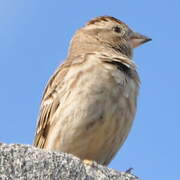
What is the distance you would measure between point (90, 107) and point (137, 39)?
2.79 m

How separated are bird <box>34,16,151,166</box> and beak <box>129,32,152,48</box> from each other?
1435 mm

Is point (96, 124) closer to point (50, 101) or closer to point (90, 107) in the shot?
point (90, 107)

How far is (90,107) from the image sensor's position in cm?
641

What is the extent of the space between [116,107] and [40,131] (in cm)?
124

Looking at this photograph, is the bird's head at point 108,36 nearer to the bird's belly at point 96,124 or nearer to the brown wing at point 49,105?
the brown wing at point 49,105

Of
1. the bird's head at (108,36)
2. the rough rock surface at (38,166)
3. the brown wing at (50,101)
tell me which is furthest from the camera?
the bird's head at (108,36)

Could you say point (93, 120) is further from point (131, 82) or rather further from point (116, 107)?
point (131, 82)

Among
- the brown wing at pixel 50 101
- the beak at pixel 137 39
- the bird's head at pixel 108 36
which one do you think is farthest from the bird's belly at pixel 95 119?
the beak at pixel 137 39

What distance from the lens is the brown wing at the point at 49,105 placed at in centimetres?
707

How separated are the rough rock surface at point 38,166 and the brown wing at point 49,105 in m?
3.23

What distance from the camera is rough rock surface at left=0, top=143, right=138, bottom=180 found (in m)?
3.45


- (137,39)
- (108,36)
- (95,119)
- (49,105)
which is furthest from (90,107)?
(137,39)

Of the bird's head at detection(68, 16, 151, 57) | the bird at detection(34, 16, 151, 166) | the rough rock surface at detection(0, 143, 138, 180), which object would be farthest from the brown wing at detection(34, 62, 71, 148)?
the rough rock surface at detection(0, 143, 138, 180)

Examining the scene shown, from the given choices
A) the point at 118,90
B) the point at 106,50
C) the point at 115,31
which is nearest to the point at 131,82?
the point at 118,90
